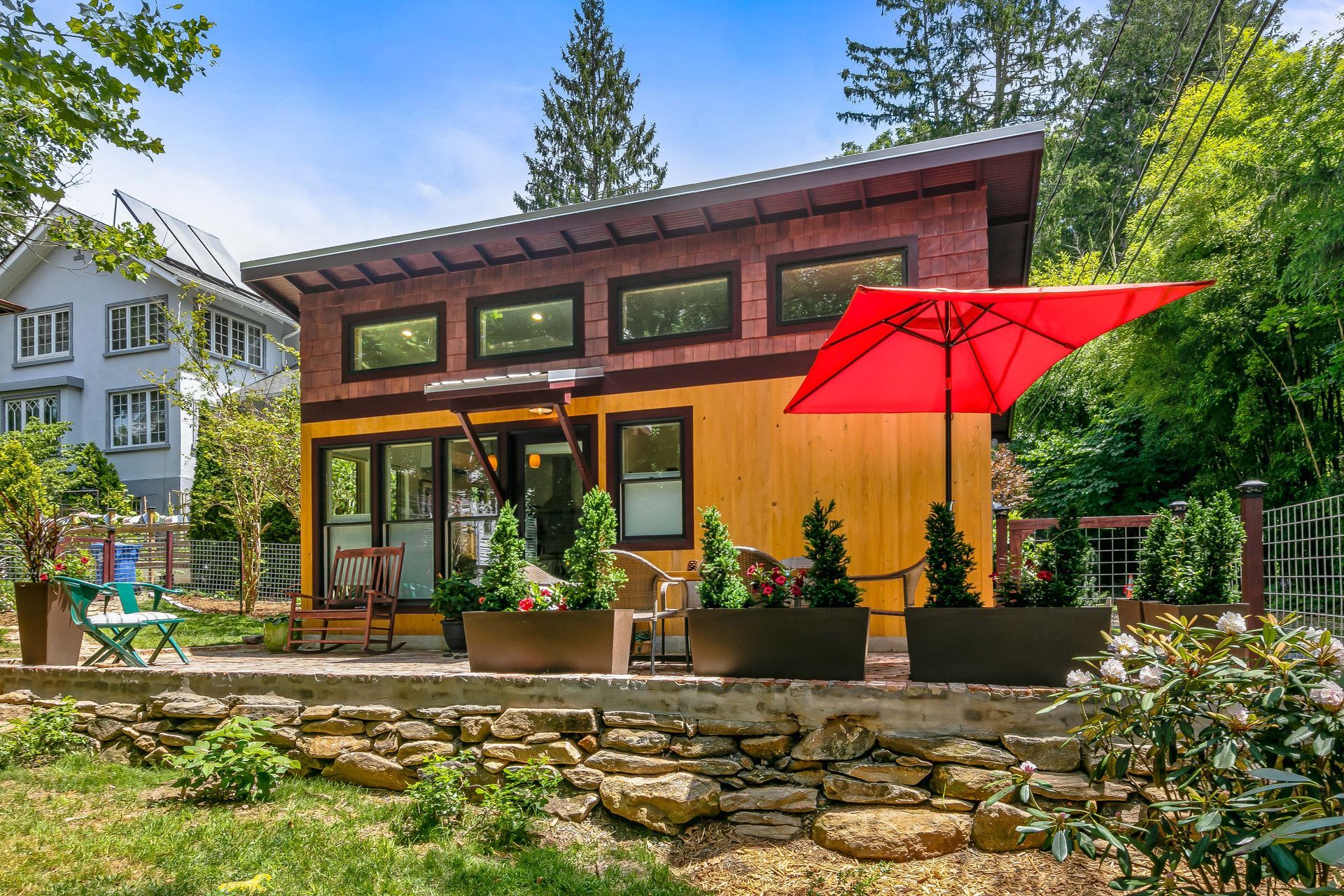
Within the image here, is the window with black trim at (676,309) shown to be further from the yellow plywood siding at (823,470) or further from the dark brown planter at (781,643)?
the dark brown planter at (781,643)

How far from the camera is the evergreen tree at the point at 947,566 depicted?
3781 millimetres

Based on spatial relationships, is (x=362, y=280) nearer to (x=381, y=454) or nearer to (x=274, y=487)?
(x=381, y=454)

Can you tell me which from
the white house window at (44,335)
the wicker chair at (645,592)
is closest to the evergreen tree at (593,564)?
the wicker chair at (645,592)

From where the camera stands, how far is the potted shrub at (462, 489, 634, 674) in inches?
166

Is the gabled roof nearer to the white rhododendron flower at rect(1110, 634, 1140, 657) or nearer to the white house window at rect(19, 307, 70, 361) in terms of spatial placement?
the white rhododendron flower at rect(1110, 634, 1140, 657)

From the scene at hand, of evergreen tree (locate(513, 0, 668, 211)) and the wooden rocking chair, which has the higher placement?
evergreen tree (locate(513, 0, 668, 211))

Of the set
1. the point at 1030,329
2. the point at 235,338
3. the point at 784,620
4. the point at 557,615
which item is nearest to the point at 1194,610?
the point at 1030,329

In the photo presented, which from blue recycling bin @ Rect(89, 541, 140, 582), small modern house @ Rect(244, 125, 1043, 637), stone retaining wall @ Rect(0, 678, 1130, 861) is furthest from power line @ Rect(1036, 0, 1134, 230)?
blue recycling bin @ Rect(89, 541, 140, 582)

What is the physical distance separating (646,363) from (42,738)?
15.2ft

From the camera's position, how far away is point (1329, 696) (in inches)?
86.0

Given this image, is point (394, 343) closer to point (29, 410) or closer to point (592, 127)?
point (592, 127)

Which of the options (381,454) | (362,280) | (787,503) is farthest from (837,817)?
(362,280)

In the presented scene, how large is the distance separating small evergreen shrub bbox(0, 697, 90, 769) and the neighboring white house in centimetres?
1221

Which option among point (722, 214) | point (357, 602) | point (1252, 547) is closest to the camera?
point (1252, 547)
